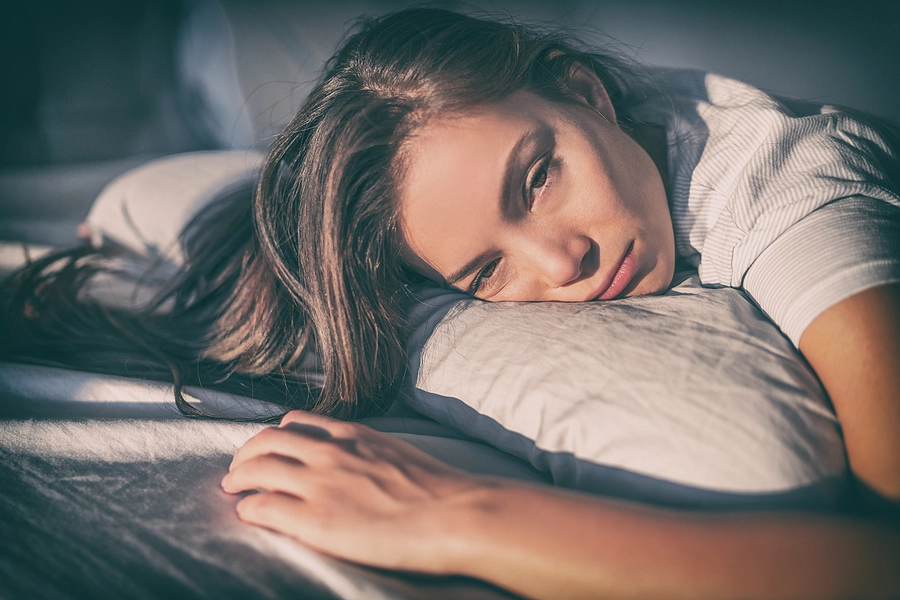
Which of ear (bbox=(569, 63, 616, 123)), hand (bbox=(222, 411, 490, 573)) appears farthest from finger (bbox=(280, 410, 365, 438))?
ear (bbox=(569, 63, 616, 123))

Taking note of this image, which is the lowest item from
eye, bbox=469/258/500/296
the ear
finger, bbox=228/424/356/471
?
finger, bbox=228/424/356/471

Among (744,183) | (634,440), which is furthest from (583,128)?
(634,440)

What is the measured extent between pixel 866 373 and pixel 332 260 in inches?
24.6

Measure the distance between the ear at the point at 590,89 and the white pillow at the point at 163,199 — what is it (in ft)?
2.46

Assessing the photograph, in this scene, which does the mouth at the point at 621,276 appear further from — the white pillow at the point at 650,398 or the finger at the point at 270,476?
the finger at the point at 270,476

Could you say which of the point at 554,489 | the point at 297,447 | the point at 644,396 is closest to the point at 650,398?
the point at 644,396

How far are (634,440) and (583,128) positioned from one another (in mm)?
444

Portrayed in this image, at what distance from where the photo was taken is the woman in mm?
412

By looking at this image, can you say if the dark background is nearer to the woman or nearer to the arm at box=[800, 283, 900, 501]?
the woman

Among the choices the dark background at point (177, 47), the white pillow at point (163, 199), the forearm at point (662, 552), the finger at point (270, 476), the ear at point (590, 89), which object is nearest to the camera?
the forearm at point (662, 552)

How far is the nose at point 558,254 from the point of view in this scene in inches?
27.0

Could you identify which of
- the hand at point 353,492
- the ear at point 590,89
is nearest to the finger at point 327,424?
the hand at point 353,492

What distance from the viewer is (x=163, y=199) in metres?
1.30

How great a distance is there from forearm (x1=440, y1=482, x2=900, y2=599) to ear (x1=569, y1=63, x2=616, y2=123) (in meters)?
0.63
